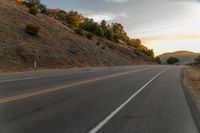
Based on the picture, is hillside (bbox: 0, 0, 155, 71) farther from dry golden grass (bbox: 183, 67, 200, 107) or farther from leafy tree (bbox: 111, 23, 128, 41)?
leafy tree (bbox: 111, 23, 128, 41)

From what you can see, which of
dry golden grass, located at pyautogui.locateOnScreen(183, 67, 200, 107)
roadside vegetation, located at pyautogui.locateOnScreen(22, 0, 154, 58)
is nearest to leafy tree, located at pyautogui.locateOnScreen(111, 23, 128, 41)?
roadside vegetation, located at pyautogui.locateOnScreen(22, 0, 154, 58)

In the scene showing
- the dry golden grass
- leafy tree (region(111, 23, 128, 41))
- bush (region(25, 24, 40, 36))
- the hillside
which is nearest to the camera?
the dry golden grass

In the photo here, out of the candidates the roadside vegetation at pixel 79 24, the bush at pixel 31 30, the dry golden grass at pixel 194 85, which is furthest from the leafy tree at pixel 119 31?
the dry golden grass at pixel 194 85

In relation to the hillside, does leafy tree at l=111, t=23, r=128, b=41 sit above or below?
above

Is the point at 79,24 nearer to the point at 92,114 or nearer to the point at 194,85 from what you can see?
the point at 194,85

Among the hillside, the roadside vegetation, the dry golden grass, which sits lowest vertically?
the dry golden grass

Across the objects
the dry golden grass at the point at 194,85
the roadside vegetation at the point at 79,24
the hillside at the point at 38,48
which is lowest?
the dry golden grass at the point at 194,85

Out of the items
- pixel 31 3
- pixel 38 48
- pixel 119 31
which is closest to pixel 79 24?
pixel 31 3

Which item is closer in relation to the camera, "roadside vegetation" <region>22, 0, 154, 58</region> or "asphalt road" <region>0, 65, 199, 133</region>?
"asphalt road" <region>0, 65, 199, 133</region>

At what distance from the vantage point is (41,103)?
13.4 metres

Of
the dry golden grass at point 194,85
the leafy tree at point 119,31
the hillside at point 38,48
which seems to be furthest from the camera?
the leafy tree at point 119,31

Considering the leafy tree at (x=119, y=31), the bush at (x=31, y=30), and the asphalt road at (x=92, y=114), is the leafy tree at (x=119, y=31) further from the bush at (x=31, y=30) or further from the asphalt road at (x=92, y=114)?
the asphalt road at (x=92, y=114)

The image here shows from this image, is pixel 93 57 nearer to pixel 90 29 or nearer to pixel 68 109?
pixel 90 29

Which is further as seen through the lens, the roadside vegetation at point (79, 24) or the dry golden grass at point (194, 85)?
the roadside vegetation at point (79, 24)
